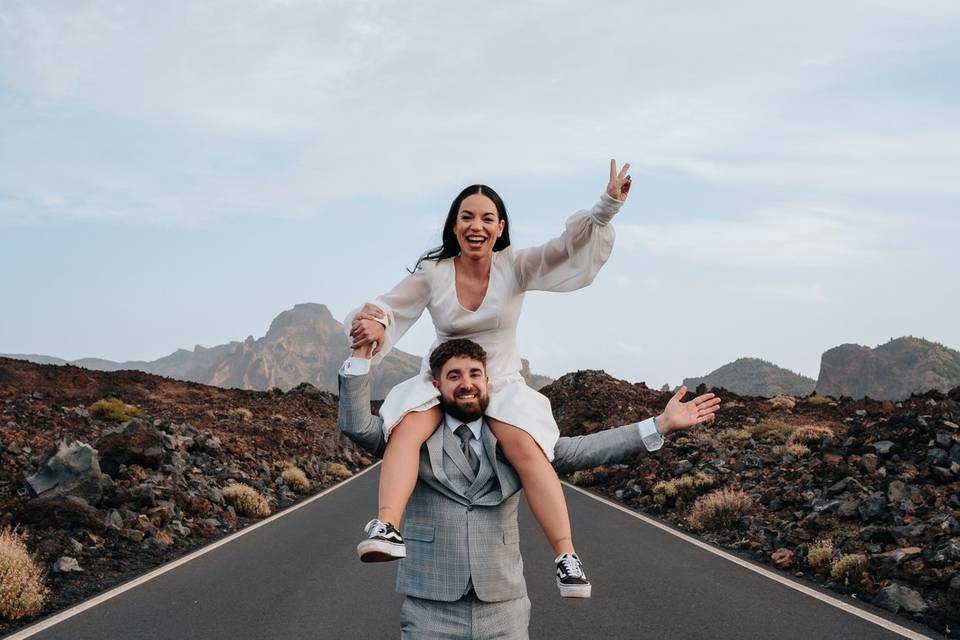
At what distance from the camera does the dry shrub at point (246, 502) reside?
57.1 feet

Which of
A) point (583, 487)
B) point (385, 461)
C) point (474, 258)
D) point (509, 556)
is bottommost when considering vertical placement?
point (583, 487)

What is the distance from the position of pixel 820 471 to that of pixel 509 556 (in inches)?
534

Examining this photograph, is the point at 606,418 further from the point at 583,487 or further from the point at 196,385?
the point at 196,385

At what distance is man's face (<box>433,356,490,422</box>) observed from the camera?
348 centimetres

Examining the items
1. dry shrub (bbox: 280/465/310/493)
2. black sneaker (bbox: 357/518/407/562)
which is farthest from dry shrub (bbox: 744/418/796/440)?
black sneaker (bbox: 357/518/407/562)

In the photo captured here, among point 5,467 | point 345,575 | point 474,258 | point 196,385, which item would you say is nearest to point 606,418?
point 196,385

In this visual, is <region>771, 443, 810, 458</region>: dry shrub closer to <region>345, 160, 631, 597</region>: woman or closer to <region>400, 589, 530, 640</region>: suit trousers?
<region>345, 160, 631, 597</region>: woman

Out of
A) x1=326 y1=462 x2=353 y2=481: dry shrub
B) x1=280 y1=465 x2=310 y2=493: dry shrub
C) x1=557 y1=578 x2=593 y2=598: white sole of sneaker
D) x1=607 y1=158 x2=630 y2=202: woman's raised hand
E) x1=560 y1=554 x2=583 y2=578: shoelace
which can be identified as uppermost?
x1=607 y1=158 x2=630 y2=202: woman's raised hand

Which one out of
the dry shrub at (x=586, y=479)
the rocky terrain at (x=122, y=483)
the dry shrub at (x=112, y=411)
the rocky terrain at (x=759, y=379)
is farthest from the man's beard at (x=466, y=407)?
the rocky terrain at (x=759, y=379)

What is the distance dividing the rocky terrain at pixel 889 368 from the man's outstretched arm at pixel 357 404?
9177 centimetres

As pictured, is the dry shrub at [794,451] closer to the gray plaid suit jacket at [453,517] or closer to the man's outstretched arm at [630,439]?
the man's outstretched arm at [630,439]

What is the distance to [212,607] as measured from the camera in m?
8.34

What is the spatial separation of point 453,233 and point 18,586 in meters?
7.00

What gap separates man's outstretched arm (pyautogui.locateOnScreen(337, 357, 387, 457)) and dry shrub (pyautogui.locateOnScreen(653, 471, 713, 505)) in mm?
15101
